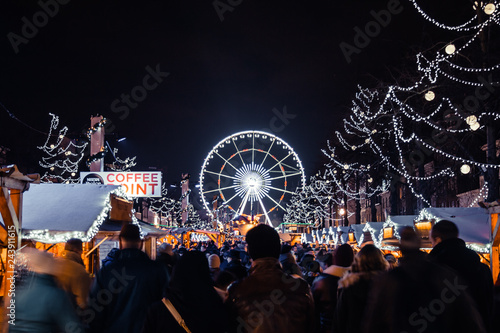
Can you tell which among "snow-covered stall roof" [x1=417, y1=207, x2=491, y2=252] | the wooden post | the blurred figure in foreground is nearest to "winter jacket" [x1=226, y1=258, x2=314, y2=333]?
the blurred figure in foreground

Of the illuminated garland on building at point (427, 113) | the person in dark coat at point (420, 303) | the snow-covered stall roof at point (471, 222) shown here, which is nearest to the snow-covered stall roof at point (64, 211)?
the person in dark coat at point (420, 303)

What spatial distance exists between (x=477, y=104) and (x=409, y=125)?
12.3 meters

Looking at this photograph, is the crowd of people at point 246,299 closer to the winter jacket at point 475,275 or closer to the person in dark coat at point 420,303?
the person in dark coat at point 420,303

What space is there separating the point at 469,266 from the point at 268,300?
3.18m

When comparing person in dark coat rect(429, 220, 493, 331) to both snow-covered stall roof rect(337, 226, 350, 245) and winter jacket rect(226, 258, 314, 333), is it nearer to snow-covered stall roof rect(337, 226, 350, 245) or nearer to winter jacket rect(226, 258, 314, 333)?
winter jacket rect(226, 258, 314, 333)

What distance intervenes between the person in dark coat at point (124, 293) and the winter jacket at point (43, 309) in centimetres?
58

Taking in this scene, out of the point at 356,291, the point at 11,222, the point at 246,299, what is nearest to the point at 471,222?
the point at 356,291

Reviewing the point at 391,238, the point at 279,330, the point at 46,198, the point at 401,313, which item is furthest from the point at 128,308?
the point at 391,238

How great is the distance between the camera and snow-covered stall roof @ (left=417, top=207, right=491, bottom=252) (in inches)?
525

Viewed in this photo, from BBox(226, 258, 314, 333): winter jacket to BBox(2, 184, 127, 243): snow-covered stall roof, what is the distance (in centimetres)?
778

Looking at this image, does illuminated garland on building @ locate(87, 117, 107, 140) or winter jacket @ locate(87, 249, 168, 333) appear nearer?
winter jacket @ locate(87, 249, 168, 333)

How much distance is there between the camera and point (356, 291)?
14.7 feet

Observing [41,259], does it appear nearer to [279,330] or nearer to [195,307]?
[195,307]

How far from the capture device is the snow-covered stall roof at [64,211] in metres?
10.5
